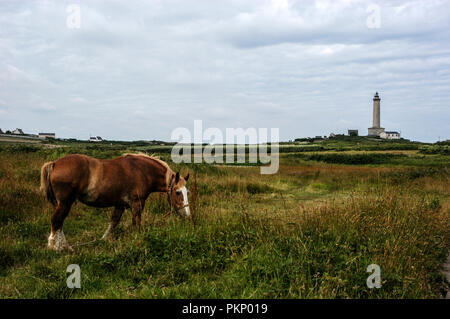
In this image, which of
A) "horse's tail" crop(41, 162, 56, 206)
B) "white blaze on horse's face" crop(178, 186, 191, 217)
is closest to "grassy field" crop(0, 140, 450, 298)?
"white blaze on horse's face" crop(178, 186, 191, 217)

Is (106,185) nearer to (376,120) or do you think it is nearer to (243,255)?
(243,255)

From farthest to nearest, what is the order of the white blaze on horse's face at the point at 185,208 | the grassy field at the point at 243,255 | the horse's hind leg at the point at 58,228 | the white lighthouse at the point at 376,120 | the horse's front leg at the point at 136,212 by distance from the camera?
the white lighthouse at the point at 376,120 < the white blaze on horse's face at the point at 185,208 < the horse's front leg at the point at 136,212 < the horse's hind leg at the point at 58,228 < the grassy field at the point at 243,255

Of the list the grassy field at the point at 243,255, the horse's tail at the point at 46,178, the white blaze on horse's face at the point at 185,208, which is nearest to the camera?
the grassy field at the point at 243,255

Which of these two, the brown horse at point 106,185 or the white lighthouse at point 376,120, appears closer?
the brown horse at point 106,185

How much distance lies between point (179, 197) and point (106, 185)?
5.00ft

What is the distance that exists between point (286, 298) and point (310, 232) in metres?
1.94

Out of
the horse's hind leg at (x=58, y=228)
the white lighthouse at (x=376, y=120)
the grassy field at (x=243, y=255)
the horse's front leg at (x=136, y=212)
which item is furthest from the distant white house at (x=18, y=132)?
the white lighthouse at (x=376, y=120)

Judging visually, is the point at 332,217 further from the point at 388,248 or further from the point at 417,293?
the point at 417,293

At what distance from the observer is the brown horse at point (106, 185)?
6.17 meters

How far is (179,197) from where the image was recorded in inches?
283

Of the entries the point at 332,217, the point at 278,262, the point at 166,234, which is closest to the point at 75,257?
the point at 166,234

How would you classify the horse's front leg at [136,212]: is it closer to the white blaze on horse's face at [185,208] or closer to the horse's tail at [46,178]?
the white blaze on horse's face at [185,208]

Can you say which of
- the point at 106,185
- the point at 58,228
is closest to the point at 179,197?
the point at 106,185

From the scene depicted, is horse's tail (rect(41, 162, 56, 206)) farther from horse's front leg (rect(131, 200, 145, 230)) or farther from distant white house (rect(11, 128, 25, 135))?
distant white house (rect(11, 128, 25, 135))
